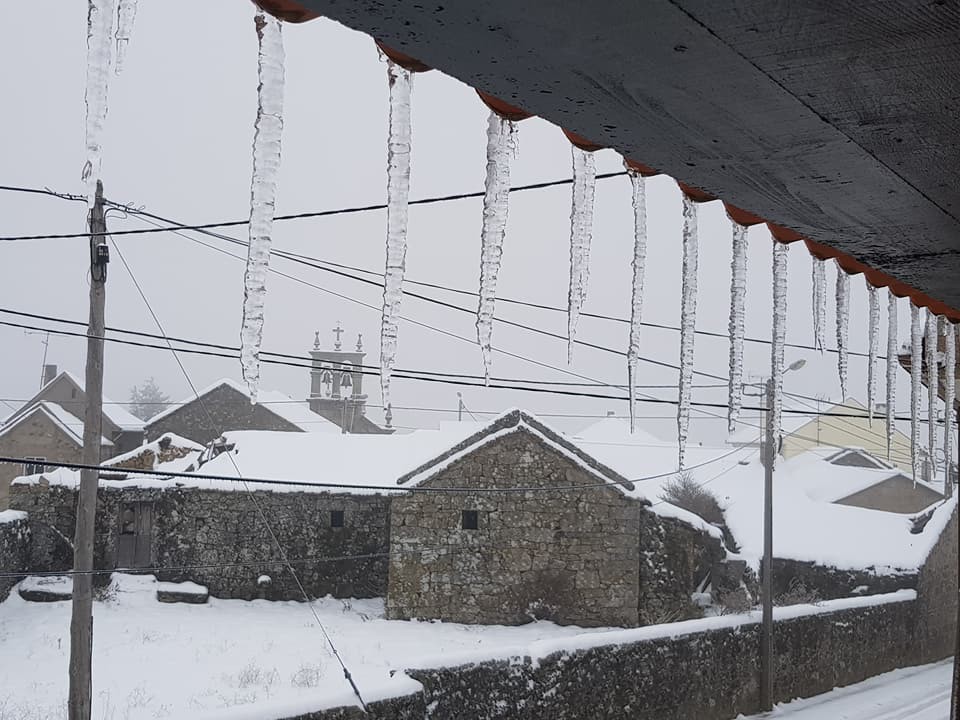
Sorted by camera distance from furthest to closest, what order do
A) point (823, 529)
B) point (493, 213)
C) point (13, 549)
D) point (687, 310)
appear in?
1. point (823, 529)
2. point (13, 549)
3. point (687, 310)
4. point (493, 213)

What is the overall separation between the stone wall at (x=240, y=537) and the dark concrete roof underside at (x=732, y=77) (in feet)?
56.9

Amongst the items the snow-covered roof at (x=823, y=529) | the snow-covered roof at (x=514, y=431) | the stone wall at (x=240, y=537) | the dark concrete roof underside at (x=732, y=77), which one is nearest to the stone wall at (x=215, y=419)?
the stone wall at (x=240, y=537)

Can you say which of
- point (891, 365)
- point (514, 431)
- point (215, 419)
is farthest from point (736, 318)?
point (215, 419)

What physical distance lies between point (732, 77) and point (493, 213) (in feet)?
3.97

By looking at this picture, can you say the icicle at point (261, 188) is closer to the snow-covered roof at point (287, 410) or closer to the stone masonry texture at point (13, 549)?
the stone masonry texture at point (13, 549)

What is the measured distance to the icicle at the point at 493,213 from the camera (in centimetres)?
224

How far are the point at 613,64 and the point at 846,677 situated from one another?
46.4ft

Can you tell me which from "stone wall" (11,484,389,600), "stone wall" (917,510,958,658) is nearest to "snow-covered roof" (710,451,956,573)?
"stone wall" (917,510,958,658)

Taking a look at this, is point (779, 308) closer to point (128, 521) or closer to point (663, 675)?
point (663, 675)

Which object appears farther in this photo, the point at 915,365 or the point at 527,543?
the point at 527,543

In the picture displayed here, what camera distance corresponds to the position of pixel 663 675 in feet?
31.8

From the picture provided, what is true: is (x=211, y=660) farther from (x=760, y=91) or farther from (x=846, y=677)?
(x=760, y=91)

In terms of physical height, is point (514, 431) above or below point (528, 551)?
above

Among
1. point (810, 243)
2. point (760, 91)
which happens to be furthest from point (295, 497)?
point (760, 91)
